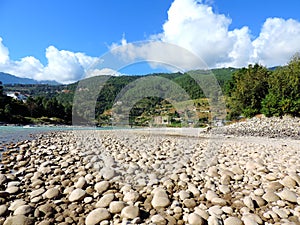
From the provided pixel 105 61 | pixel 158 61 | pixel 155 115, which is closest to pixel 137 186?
pixel 105 61

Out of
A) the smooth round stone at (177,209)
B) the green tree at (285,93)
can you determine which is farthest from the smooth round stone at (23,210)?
the green tree at (285,93)

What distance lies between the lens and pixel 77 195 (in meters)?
3.26

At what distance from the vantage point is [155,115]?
21.1 meters

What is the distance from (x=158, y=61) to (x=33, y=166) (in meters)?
6.02

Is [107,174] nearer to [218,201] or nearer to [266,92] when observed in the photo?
[218,201]

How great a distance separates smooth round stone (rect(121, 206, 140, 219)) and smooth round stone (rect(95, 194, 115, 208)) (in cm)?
33

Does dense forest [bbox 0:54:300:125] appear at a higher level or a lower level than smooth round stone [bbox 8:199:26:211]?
higher

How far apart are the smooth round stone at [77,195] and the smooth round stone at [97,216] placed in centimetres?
50

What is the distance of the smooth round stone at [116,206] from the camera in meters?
A: 2.88

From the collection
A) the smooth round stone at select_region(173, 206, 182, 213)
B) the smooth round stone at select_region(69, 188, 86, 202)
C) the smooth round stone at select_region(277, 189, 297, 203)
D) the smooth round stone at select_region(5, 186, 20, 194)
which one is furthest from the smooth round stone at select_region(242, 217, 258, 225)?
the smooth round stone at select_region(5, 186, 20, 194)

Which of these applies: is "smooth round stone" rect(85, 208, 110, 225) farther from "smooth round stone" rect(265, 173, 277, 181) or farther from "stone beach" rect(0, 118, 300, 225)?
"smooth round stone" rect(265, 173, 277, 181)

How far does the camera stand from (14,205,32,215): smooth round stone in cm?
280

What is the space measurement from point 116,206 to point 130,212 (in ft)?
0.79

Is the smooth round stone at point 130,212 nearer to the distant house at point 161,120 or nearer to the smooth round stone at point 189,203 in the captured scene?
the smooth round stone at point 189,203
